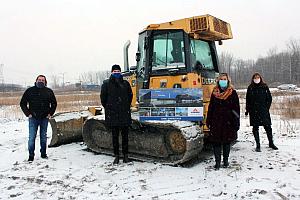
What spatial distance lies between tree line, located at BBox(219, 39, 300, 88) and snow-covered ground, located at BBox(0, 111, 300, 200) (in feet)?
221

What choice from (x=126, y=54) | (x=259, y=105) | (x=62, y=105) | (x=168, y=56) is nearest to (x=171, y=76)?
(x=168, y=56)

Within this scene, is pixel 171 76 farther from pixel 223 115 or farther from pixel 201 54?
pixel 223 115

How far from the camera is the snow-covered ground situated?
17.2 ft

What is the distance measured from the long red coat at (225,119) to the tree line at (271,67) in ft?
222

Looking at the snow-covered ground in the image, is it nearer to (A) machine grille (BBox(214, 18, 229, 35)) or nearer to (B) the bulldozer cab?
(B) the bulldozer cab

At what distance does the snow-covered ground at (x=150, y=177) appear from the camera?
206 inches

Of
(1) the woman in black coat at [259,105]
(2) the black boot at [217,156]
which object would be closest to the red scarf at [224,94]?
(2) the black boot at [217,156]

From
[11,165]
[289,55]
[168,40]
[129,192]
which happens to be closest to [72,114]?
[11,165]

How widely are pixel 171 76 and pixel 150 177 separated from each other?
6.94ft

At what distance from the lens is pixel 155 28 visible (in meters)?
7.39

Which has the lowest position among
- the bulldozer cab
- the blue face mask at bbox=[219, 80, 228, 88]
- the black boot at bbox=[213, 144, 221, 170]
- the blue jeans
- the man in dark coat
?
the black boot at bbox=[213, 144, 221, 170]

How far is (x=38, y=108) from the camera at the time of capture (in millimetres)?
7668

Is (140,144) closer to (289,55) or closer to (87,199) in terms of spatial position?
(87,199)

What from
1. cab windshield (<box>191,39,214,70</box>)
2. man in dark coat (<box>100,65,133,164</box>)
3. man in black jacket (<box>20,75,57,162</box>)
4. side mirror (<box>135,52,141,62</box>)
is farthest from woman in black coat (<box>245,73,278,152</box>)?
man in black jacket (<box>20,75,57,162</box>)
